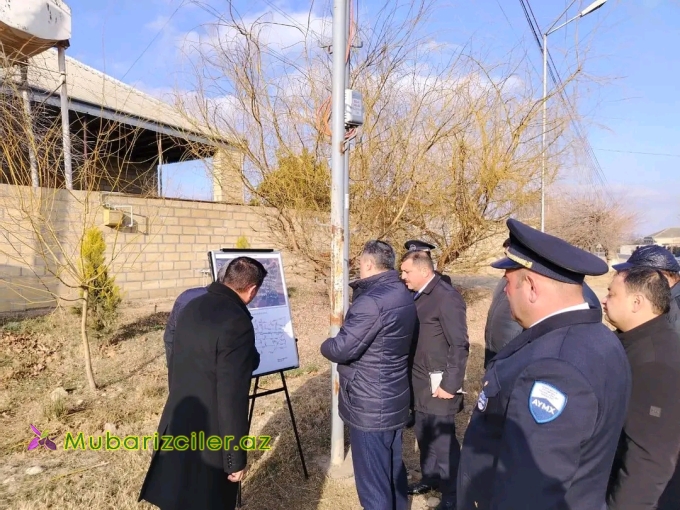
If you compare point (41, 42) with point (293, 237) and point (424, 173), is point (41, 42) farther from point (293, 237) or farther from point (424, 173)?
point (424, 173)

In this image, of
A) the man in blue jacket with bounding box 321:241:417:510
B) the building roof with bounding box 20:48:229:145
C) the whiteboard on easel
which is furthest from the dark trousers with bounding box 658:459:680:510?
the building roof with bounding box 20:48:229:145

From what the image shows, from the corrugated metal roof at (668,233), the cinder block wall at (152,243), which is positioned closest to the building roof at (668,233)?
the corrugated metal roof at (668,233)

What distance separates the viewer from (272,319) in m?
3.36

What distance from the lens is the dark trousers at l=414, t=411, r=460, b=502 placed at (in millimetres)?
3018

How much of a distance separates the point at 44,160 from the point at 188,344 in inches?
149

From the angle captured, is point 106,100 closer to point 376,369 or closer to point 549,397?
point 376,369

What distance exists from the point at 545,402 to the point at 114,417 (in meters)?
4.20

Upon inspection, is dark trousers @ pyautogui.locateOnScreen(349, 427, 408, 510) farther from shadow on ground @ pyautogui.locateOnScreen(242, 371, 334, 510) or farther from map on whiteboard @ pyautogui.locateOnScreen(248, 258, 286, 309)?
map on whiteboard @ pyautogui.locateOnScreen(248, 258, 286, 309)

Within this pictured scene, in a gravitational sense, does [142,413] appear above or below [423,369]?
below

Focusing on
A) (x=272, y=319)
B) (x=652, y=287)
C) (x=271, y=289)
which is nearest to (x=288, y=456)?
(x=272, y=319)

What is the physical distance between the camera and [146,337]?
7.03 m

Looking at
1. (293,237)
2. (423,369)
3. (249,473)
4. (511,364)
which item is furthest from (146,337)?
(511,364)

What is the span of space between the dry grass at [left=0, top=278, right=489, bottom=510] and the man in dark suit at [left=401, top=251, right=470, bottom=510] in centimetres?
33

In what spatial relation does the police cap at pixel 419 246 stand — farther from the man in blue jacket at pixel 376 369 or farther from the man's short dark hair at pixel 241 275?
the man's short dark hair at pixel 241 275
